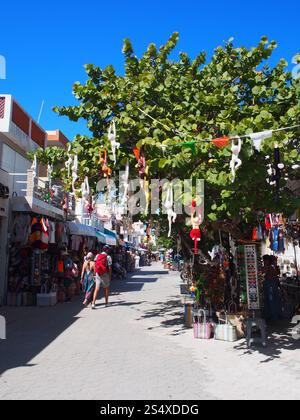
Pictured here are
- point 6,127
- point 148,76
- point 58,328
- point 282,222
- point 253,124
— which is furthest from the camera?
point 6,127

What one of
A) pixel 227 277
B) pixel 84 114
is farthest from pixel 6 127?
pixel 227 277

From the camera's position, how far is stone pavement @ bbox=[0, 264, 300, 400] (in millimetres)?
5398

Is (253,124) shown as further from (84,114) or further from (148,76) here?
(84,114)

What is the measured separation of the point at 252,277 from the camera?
8.59 metres

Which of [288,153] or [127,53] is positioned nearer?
[288,153]

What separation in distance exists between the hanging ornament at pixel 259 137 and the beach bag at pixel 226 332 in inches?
167

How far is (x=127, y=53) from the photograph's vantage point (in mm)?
9219

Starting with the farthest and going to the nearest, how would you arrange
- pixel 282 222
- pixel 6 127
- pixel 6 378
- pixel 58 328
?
pixel 6 127 → pixel 282 222 → pixel 58 328 → pixel 6 378

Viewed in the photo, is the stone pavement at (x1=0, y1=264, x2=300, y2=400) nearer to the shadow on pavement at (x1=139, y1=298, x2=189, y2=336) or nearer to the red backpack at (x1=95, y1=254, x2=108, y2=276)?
the shadow on pavement at (x1=139, y1=298, x2=189, y2=336)

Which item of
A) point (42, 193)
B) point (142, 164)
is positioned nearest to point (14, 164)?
point (42, 193)

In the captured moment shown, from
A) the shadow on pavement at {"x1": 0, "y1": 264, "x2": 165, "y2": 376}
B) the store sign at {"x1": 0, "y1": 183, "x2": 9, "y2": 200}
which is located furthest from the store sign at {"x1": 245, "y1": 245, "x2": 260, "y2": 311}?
the store sign at {"x1": 0, "y1": 183, "x2": 9, "y2": 200}

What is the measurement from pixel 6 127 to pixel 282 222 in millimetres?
10520

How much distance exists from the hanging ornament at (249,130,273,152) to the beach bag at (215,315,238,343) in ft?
13.9

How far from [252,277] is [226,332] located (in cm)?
135
